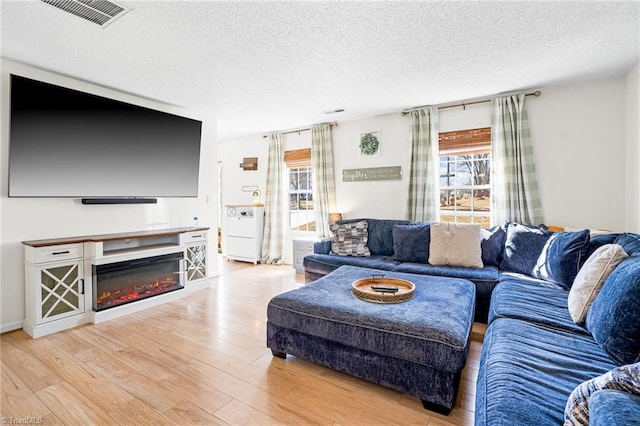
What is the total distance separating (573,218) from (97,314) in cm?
506

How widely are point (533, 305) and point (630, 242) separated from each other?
70 centimetres

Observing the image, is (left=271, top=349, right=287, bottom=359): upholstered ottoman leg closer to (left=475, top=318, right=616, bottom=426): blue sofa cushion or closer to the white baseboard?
(left=475, top=318, right=616, bottom=426): blue sofa cushion

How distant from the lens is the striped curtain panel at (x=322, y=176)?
485 centimetres

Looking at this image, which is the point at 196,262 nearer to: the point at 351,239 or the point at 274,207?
the point at 274,207

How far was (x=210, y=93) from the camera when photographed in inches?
137

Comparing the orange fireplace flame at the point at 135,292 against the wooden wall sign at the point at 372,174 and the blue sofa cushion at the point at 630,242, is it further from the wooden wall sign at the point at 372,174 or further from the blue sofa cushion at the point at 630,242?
the blue sofa cushion at the point at 630,242

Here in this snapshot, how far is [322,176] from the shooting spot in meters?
4.90

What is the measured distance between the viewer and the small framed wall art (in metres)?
4.48

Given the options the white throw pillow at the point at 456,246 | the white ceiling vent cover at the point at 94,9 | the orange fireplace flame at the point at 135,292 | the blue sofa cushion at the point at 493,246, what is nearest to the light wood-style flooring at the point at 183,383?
the orange fireplace flame at the point at 135,292

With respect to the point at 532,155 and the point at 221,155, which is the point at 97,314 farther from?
the point at 532,155

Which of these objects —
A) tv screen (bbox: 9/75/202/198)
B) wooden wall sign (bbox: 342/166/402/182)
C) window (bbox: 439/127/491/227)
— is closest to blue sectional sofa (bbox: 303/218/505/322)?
A: window (bbox: 439/127/491/227)

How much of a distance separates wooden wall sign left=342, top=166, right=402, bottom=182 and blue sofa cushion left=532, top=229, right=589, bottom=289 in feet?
6.95

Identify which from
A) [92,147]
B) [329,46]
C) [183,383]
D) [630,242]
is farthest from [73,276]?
[630,242]

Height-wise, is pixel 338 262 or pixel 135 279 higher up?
pixel 338 262
